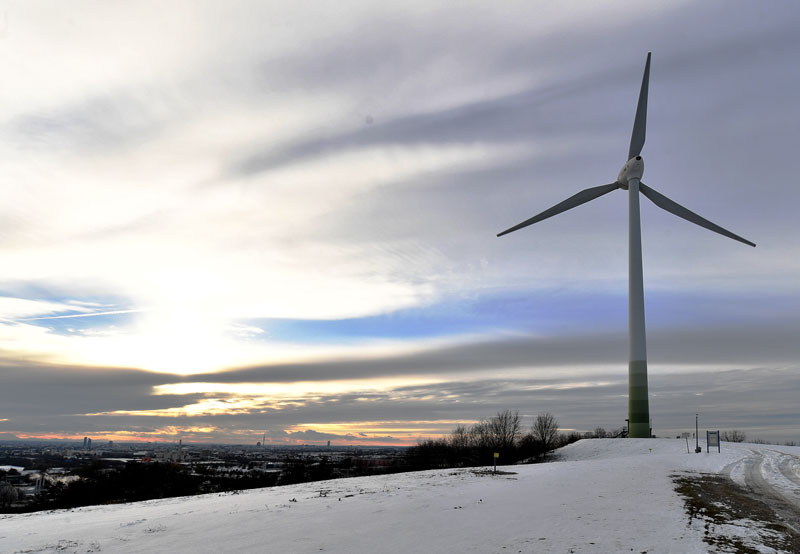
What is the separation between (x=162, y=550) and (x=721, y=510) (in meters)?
18.0

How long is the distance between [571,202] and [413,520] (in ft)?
165

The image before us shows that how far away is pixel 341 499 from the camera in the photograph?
24.4 meters

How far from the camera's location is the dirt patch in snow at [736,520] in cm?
1353

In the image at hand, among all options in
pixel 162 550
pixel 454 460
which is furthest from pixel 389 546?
pixel 454 460

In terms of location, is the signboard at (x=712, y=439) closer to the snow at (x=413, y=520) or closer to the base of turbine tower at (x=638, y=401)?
the base of turbine tower at (x=638, y=401)

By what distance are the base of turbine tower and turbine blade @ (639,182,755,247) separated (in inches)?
700

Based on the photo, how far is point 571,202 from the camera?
6194 cm

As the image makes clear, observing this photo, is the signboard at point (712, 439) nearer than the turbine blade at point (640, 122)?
Yes

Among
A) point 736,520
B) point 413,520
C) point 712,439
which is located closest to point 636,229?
point 712,439

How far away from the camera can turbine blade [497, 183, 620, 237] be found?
59.9 m

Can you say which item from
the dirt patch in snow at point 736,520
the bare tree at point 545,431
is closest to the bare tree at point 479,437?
the bare tree at point 545,431

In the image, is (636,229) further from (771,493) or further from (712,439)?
(771,493)

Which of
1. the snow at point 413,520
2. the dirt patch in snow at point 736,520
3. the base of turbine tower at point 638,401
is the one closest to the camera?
the dirt patch in snow at point 736,520

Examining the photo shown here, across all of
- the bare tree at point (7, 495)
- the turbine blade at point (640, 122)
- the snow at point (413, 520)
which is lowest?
the bare tree at point (7, 495)
